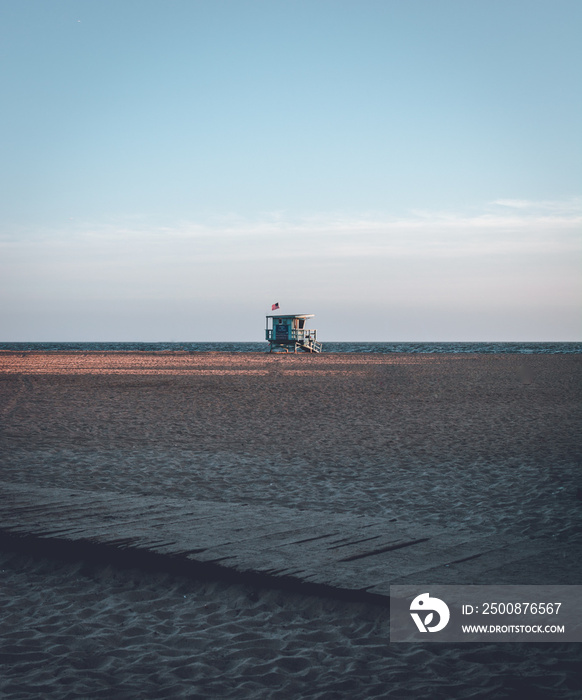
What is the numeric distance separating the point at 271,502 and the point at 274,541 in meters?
2.09

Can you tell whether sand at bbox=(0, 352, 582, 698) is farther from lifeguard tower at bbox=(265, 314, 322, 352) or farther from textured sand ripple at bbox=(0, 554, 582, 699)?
lifeguard tower at bbox=(265, 314, 322, 352)

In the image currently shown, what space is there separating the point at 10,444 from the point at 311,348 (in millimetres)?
56258

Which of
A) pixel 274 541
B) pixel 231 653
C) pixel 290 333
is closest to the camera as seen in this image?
pixel 231 653

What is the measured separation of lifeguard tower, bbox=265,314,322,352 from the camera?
209 ft

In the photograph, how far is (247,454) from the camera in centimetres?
1081

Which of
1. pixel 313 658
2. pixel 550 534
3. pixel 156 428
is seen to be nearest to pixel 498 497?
pixel 550 534

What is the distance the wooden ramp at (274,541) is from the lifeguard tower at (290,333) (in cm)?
5632

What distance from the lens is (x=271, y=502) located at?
763cm

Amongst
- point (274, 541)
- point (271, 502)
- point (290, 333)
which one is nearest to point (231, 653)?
point (274, 541)

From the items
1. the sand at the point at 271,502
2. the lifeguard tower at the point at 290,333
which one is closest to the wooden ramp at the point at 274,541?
the sand at the point at 271,502

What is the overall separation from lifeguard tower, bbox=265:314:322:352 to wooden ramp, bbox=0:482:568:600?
5632 cm

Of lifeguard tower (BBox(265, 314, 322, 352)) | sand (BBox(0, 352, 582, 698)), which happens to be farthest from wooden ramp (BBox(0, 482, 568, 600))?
lifeguard tower (BBox(265, 314, 322, 352))

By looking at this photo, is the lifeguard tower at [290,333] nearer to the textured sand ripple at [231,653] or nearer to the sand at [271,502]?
the sand at [271,502]

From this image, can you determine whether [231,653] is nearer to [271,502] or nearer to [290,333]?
[271,502]
